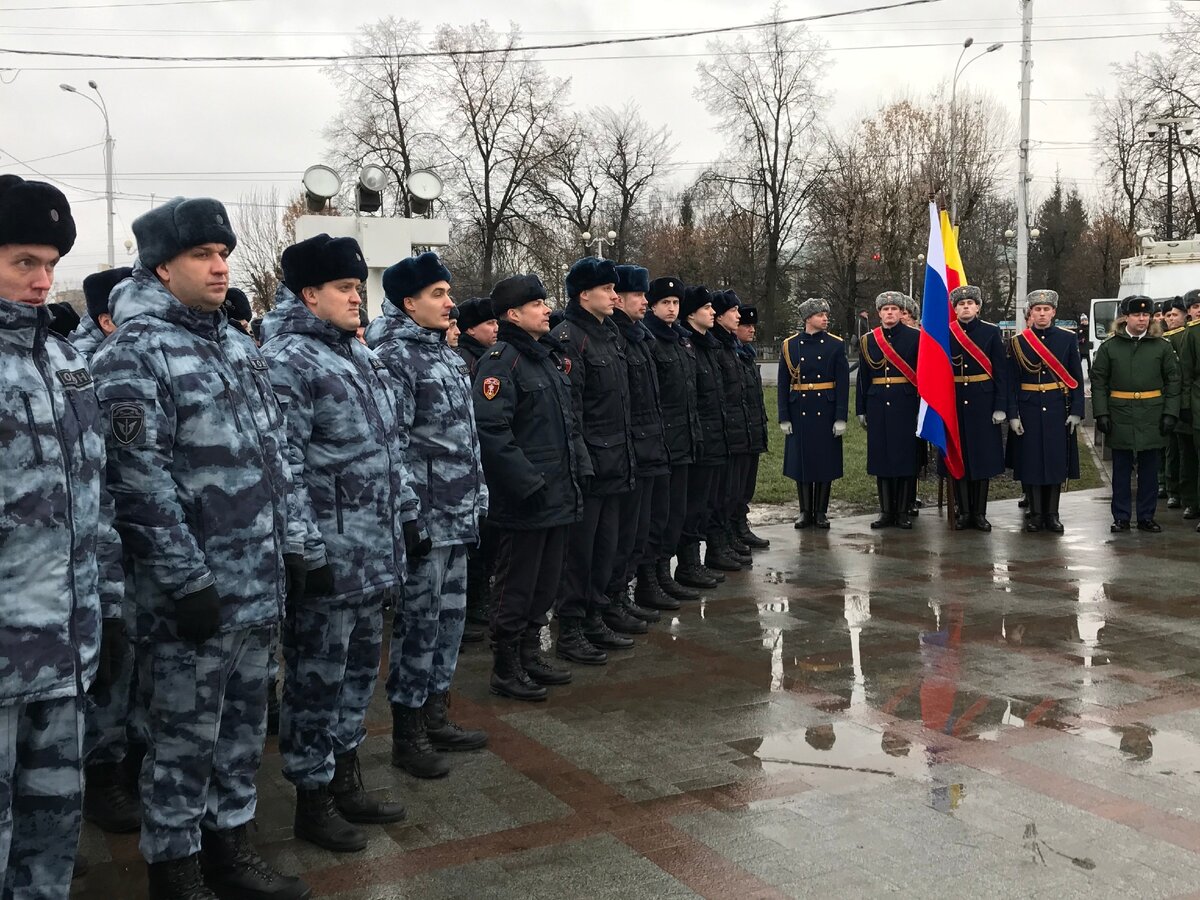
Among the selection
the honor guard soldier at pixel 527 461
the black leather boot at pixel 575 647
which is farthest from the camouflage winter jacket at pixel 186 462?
the black leather boot at pixel 575 647

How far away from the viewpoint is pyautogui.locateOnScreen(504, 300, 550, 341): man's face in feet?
19.3

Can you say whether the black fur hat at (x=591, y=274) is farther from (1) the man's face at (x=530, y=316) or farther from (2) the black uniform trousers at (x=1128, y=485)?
(2) the black uniform trousers at (x=1128, y=485)

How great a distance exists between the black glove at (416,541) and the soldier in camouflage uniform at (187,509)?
31.7 inches

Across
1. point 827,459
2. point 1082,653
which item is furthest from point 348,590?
point 827,459

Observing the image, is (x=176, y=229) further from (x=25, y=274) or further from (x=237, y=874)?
(x=237, y=874)

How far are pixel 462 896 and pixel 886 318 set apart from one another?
8.54 metres

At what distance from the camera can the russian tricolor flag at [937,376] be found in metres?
10.7

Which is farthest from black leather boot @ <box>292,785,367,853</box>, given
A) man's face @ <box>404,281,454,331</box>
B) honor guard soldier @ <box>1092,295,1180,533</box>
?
honor guard soldier @ <box>1092,295,1180,533</box>

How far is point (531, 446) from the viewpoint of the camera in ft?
19.3

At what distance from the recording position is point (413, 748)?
4773 mm

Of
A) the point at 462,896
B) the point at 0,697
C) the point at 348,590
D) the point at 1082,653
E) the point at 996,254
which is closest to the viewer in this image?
the point at 0,697

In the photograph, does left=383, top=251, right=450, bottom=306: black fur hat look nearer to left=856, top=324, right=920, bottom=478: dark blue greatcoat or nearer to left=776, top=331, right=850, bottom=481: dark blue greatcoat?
left=776, top=331, right=850, bottom=481: dark blue greatcoat

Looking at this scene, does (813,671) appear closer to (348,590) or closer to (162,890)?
(348,590)

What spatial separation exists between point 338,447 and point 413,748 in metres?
1.40
